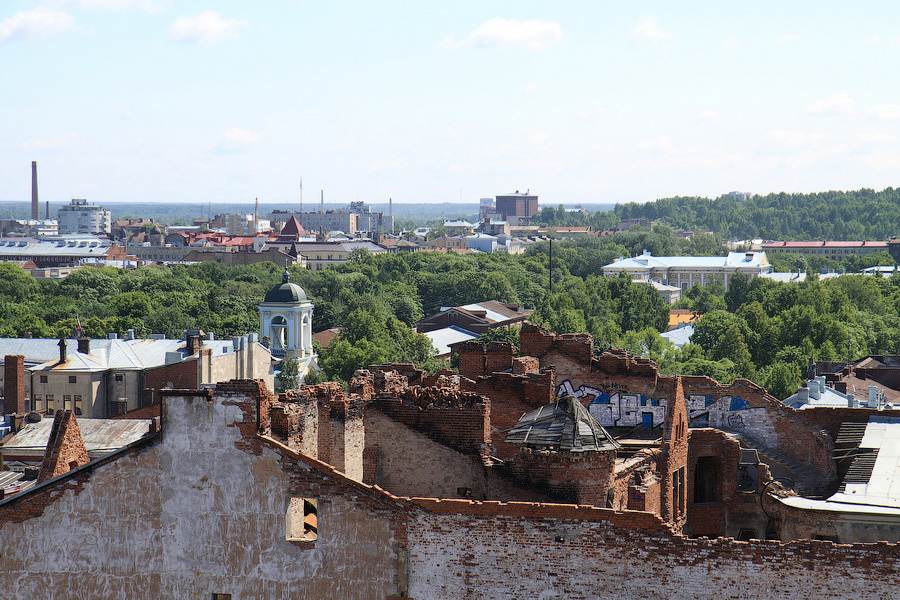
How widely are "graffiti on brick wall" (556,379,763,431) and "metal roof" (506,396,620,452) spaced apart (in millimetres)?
10507

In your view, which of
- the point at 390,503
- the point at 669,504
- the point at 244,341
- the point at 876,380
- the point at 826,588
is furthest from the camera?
the point at 244,341

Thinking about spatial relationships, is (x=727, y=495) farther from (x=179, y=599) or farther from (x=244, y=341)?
(x=244, y=341)

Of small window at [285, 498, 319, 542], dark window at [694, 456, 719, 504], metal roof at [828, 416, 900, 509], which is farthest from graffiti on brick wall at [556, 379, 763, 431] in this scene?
small window at [285, 498, 319, 542]

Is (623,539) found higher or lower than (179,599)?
higher

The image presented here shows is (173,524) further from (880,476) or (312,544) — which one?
(880,476)

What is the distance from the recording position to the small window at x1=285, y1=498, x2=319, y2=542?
22.9m

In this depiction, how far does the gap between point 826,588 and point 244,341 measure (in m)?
67.8

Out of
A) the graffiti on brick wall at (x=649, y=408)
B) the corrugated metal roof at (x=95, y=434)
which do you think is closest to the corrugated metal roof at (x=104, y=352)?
the corrugated metal roof at (x=95, y=434)

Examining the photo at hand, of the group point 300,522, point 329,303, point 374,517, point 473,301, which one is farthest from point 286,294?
point 374,517

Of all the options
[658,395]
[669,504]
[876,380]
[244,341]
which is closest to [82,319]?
[244,341]

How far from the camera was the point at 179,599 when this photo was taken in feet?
76.1

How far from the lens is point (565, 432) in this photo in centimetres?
2503

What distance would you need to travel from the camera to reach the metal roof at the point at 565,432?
24828mm

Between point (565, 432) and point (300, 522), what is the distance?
5371 mm
